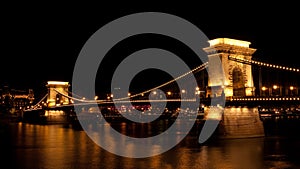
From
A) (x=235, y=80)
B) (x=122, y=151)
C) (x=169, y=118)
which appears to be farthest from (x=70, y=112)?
(x=122, y=151)

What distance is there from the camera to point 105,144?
28.0 meters

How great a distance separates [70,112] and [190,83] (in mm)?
38163

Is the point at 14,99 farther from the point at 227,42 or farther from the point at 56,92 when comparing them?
the point at 227,42

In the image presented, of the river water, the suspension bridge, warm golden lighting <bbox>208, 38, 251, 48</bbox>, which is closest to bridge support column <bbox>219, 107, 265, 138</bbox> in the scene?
the suspension bridge

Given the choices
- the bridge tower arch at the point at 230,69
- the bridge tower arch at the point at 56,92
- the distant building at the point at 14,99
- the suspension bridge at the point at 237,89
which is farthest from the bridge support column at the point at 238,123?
the distant building at the point at 14,99

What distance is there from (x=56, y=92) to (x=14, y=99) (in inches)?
1118

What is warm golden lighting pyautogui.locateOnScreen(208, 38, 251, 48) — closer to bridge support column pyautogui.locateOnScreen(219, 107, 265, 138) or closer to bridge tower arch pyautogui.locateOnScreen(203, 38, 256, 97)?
bridge tower arch pyautogui.locateOnScreen(203, 38, 256, 97)

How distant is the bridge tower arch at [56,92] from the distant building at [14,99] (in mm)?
12022

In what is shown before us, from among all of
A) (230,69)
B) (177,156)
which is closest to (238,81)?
(230,69)

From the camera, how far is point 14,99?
105938 mm

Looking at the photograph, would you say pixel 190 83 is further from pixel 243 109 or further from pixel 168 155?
pixel 168 155

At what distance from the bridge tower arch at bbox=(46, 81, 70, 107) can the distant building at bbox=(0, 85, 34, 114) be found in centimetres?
1202

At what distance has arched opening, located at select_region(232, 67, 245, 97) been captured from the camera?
33.6 metres

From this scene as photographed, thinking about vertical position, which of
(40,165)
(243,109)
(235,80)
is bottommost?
(40,165)
